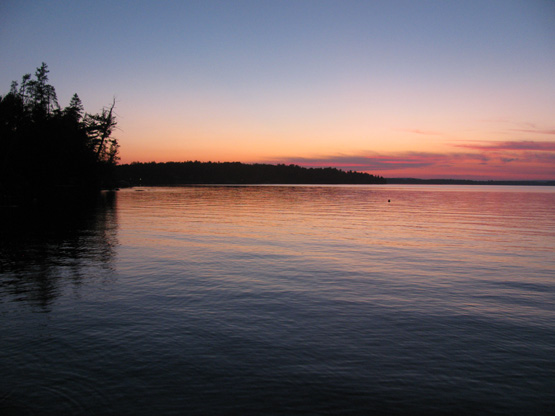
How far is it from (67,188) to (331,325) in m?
125

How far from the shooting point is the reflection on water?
1482cm

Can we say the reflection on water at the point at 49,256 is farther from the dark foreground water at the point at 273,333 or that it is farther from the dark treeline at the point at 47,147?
the dark treeline at the point at 47,147

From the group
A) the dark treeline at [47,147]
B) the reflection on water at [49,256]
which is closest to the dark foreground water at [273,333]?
the reflection on water at [49,256]

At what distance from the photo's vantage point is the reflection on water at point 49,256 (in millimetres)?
14820

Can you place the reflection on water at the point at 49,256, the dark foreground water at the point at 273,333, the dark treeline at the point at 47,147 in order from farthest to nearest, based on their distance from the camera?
the dark treeline at the point at 47,147 < the reflection on water at the point at 49,256 < the dark foreground water at the point at 273,333

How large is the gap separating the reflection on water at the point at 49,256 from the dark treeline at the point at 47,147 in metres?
Answer: 37.5

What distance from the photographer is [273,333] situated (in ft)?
34.2

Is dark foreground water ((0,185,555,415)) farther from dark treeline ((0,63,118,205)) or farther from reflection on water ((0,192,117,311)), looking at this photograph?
dark treeline ((0,63,118,205))

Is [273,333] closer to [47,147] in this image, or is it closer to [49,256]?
[49,256]

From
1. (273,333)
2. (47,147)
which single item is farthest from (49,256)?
(47,147)

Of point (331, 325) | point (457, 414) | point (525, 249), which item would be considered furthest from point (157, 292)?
point (525, 249)

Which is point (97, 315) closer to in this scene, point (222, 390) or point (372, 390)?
point (222, 390)

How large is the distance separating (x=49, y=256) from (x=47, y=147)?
269ft

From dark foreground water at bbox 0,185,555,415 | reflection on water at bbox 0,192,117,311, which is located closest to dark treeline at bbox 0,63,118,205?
reflection on water at bbox 0,192,117,311
